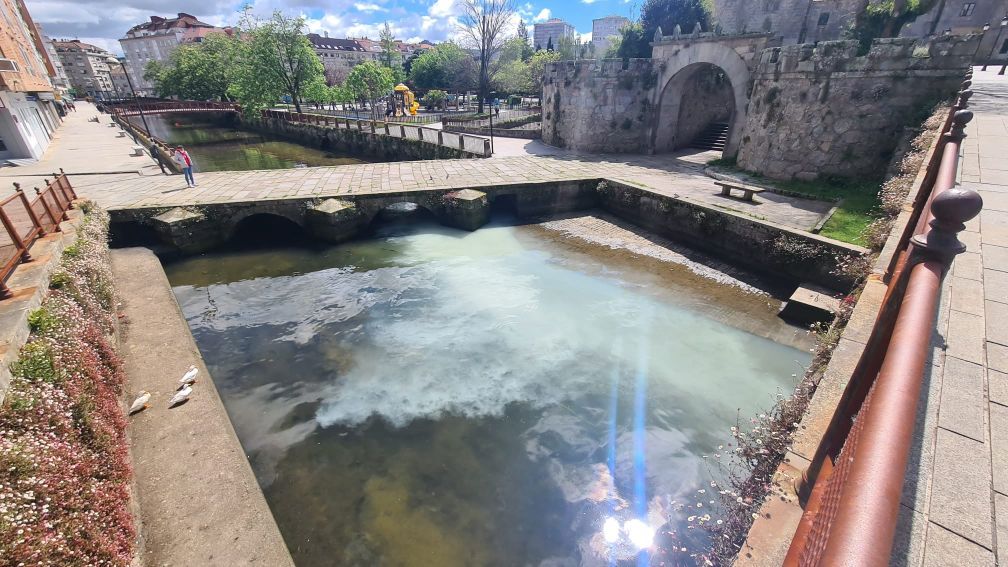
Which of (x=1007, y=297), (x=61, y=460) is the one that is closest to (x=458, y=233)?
(x=61, y=460)

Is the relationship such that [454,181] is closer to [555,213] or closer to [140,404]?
[555,213]

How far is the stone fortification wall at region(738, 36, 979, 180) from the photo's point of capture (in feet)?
37.8

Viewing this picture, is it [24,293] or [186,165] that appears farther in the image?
[186,165]

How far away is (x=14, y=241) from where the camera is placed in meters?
6.54

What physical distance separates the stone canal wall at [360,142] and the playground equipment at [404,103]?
942cm

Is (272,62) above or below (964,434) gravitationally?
above

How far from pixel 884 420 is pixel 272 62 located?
49.1 m

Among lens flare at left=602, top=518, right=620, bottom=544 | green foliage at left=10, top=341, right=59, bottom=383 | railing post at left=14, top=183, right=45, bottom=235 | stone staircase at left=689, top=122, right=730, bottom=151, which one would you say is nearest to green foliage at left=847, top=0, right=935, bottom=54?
stone staircase at left=689, top=122, right=730, bottom=151

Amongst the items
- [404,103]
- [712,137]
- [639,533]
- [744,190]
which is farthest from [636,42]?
[639,533]

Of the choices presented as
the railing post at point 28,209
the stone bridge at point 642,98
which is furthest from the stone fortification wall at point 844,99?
the railing post at point 28,209

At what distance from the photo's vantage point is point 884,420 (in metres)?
1.19

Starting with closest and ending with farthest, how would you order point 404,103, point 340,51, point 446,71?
point 404,103, point 446,71, point 340,51

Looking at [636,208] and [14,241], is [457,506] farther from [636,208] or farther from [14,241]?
[636,208]

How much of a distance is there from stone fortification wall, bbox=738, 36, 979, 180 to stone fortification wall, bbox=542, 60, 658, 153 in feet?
18.9
